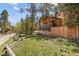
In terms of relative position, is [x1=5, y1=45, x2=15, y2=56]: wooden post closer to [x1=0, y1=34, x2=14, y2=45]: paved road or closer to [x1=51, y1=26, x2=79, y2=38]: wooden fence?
[x1=0, y1=34, x2=14, y2=45]: paved road

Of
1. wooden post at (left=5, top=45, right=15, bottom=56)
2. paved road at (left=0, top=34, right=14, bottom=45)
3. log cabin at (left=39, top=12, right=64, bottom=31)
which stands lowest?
wooden post at (left=5, top=45, right=15, bottom=56)

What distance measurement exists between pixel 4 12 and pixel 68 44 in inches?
23.2

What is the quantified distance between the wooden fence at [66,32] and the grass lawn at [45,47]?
1.7 inches

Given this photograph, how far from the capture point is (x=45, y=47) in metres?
2.36

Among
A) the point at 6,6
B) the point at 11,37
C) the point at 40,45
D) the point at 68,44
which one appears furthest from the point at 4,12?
the point at 68,44

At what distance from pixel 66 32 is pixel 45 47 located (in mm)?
217

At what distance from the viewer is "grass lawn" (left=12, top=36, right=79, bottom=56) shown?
2344 millimetres

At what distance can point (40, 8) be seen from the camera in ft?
7.75

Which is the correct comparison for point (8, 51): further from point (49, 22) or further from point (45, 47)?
point (49, 22)

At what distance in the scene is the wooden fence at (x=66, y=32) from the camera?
2.36 meters

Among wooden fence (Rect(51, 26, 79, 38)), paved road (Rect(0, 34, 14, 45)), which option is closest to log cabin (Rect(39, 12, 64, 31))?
wooden fence (Rect(51, 26, 79, 38))

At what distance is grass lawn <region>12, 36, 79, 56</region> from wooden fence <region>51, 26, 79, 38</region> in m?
0.04

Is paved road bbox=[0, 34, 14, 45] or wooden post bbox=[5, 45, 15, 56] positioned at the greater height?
paved road bbox=[0, 34, 14, 45]

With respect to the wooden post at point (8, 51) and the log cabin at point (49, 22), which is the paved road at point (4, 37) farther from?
the log cabin at point (49, 22)
